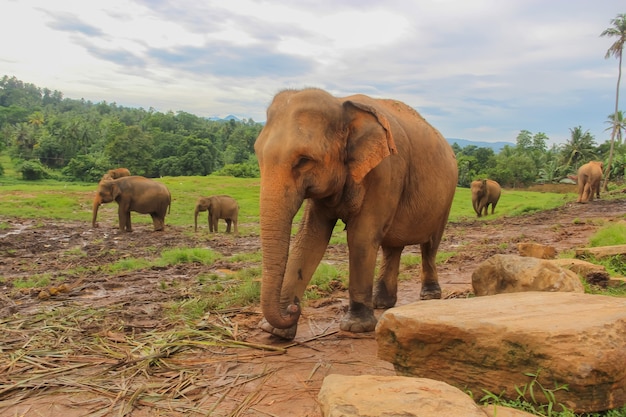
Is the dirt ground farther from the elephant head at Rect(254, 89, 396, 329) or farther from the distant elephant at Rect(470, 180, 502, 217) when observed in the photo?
the distant elephant at Rect(470, 180, 502, 217)

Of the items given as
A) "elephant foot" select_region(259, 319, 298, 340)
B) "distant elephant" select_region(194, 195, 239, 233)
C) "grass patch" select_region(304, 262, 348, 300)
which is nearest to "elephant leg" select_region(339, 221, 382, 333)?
"elephant foot" select_region(259, 319, 298, 340)

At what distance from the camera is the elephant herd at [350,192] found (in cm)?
427

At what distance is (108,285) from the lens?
26.2 feet

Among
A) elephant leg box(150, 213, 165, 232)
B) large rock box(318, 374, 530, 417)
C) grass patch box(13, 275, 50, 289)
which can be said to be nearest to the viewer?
large rock box(318, 374, 530, 417)

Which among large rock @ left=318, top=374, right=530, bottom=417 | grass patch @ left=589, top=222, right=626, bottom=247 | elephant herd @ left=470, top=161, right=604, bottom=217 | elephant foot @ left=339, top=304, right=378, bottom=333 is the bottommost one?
elephant foot @ left=339, top=304, right=378, bottom=333

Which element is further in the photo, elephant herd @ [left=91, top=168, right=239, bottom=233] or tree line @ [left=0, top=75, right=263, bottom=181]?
tree line @ [left=0, top=75, right=263, bottom=181]

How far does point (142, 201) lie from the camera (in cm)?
1844

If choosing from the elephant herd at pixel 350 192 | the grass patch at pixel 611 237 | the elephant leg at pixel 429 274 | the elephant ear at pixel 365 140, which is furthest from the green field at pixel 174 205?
the elephant ear at pixel 365 140

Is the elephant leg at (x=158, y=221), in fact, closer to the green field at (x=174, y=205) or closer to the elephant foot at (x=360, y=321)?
the green field at (x=174, y=205)

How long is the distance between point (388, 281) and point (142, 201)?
1390 centimetres

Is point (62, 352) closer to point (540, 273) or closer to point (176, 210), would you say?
point (540, 273)

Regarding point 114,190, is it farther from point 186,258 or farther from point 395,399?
point 395,399

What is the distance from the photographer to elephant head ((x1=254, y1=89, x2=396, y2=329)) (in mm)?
4246

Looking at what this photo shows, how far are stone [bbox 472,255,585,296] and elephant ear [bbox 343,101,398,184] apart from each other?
1652mm
